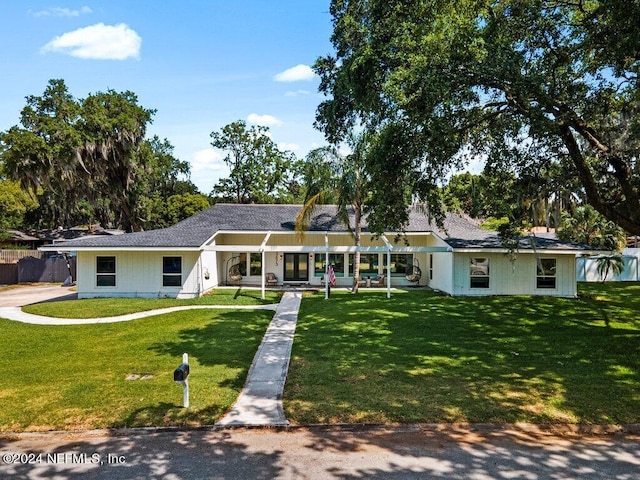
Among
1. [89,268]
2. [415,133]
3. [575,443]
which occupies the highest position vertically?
[415,133]

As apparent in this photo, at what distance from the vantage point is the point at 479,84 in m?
8.93

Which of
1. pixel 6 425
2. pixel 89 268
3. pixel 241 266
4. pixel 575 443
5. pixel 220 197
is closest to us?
pixel 575 443

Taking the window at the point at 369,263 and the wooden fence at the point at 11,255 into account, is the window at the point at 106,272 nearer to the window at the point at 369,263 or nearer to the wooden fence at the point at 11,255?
the window at the point at 369,263

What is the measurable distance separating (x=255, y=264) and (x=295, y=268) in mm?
2406

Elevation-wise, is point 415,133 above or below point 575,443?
above

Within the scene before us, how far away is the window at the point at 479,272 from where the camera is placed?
19.4m

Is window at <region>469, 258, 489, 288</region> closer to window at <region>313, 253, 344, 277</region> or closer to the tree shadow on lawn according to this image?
window at <region>313, 253, 344, 277</region>

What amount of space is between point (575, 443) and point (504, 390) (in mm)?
1800

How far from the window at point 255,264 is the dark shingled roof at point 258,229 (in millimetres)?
1961

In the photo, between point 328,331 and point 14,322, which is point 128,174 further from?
point 328,331

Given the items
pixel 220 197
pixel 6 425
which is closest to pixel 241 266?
pixel 6 425

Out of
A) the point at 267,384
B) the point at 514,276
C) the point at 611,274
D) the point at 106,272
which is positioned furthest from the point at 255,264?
the point at 611,274

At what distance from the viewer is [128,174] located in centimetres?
2745

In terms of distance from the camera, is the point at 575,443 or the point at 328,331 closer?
the point at 575,443
